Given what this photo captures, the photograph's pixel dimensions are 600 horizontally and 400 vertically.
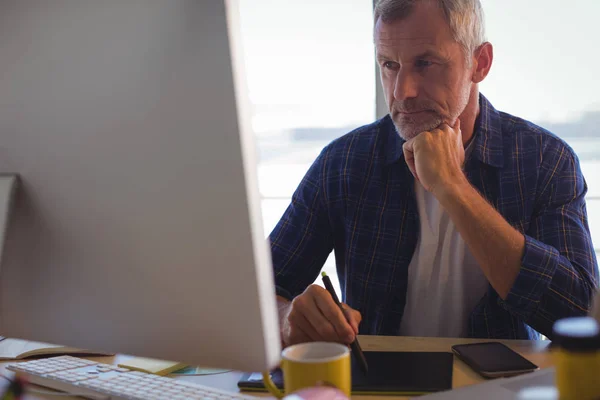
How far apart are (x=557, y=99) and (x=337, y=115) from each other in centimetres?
104

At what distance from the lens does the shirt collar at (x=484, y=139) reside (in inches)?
59.8

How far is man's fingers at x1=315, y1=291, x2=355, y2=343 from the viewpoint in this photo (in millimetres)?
1007

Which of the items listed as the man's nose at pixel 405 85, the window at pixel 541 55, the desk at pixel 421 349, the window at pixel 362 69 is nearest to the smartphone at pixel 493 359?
the desk at pixel 421 349

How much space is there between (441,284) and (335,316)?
53 centimetres

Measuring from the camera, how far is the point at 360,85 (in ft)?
9.34

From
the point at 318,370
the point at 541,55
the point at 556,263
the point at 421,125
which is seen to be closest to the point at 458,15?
the point at 421,125

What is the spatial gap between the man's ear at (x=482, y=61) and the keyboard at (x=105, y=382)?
3.84ft

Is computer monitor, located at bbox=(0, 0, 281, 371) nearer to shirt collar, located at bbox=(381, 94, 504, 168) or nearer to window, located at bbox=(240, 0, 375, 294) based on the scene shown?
shirt collar, located at bbox=(381, 94, 504, 168)

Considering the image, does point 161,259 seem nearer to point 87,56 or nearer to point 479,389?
point 87,56

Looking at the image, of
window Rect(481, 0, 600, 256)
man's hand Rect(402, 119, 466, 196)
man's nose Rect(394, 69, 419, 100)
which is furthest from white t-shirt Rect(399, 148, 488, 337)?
window Rect(481, 0, 600, 256)

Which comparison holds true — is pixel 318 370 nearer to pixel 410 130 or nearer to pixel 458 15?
pixel 410 130

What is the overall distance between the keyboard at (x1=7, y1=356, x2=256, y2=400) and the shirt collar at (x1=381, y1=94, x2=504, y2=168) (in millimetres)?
922

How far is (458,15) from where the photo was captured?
4.93 feet

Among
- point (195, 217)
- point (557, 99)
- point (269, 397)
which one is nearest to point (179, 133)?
point (195, 217)
